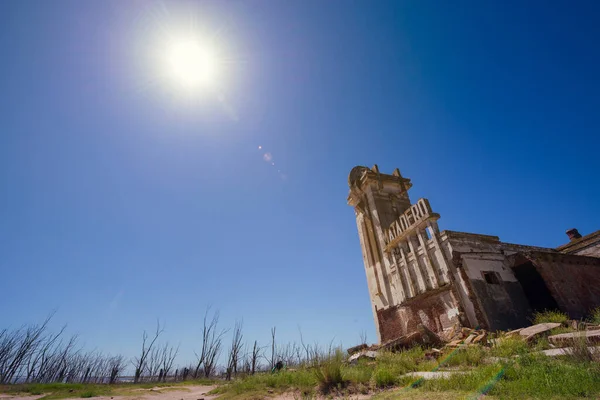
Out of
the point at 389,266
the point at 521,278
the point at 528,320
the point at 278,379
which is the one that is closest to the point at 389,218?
the point at 389,266

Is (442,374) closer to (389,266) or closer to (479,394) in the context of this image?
(479,394)

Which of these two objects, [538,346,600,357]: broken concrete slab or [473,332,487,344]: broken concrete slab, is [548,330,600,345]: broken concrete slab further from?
[473,332,487,344]: broken concrete slab

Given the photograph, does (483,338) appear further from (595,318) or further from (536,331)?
(595,318)

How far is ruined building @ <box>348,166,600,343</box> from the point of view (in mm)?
10922

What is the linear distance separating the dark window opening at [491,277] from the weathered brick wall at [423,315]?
183 cm

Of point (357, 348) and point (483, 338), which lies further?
point (357, 348)

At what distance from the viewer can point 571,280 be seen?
11.7 meters

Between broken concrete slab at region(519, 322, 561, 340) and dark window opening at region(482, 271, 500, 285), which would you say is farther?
dark window opening at region(482, 271, 500, 285)

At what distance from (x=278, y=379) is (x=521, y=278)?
12123 mm

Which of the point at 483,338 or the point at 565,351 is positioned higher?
the point at 483,338

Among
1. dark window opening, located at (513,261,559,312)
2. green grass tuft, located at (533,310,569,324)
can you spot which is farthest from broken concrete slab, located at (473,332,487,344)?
dark window opening, located at (513,261,559,312)

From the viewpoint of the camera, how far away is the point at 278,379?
7652 mm

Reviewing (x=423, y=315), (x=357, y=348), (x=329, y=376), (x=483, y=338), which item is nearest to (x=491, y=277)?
(x=423, y=315)

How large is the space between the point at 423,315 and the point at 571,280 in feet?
22.0
